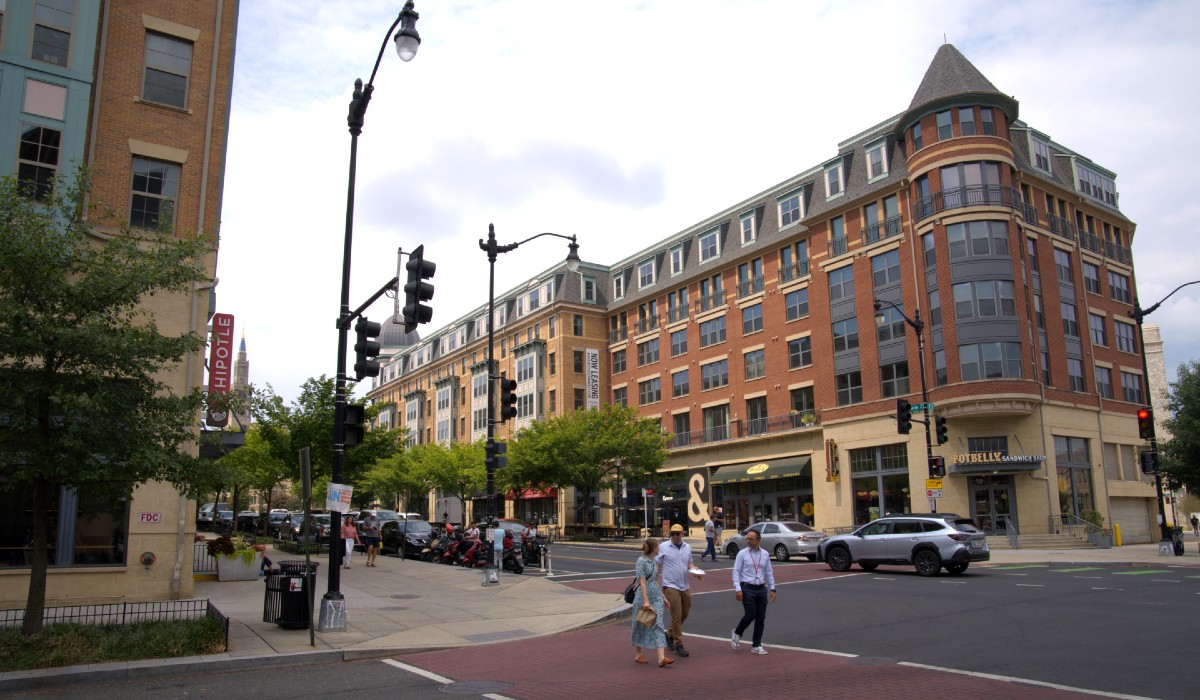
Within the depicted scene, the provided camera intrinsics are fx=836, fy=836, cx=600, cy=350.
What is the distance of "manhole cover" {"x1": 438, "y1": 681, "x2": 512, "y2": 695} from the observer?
361 inches

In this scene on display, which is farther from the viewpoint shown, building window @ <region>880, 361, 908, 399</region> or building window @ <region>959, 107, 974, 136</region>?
building window @ <region>880, 361, 908, 399</region>

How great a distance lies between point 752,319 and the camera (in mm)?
50406

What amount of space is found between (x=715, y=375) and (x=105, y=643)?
1754 inches

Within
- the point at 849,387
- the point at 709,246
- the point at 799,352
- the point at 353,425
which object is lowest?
the point at 353,425

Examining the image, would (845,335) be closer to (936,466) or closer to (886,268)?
(886,268)

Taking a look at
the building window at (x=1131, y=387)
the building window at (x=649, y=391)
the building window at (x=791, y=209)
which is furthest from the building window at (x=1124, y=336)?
the building window at (x=649, y=391)

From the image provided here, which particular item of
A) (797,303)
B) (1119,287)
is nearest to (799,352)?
(797,303)

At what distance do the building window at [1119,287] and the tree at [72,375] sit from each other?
48548 millimetres

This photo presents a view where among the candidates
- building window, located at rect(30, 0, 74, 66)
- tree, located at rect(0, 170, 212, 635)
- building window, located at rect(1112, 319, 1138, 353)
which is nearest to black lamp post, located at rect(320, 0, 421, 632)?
tree, located at rect(0, 170, 212, 635)

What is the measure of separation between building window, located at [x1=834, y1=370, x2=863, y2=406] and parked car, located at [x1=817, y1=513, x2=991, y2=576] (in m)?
17.9

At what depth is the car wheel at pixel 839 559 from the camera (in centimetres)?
2469

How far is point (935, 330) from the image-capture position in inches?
1523

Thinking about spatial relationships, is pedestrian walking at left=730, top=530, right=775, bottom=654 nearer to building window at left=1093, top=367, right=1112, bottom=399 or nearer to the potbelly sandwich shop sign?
the potbelly sandwich shop sign

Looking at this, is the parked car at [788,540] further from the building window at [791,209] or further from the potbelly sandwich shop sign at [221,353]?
the building window at [791,209]
